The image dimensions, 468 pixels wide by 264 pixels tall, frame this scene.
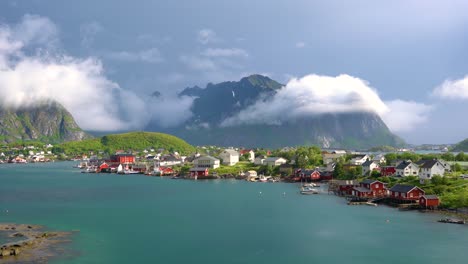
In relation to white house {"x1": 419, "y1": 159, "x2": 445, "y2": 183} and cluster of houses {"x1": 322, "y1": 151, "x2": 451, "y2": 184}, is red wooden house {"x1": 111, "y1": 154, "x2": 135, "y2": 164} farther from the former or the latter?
white house {"x1": 419, "y1": 159, "x2": 445, "y2": 183}

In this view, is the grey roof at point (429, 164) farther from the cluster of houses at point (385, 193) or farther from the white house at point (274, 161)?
the white house at point (274, 161)

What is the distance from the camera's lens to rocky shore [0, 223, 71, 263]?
71.0 feet

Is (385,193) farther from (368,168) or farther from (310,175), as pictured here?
(310,175)

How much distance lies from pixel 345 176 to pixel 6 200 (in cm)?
3838

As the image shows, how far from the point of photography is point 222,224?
30.7m

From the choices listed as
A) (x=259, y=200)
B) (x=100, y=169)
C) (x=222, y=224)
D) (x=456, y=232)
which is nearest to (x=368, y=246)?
(x=456, y=232)

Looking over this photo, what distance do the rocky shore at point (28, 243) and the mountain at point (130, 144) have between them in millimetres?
106147

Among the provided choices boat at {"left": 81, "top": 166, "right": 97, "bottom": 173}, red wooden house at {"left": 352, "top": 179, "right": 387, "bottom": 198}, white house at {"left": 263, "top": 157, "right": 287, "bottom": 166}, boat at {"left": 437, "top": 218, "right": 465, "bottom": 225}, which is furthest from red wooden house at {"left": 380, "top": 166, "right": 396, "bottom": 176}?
boat at {"left": 81, "top": 166, "right": 97, "bottom": 173}

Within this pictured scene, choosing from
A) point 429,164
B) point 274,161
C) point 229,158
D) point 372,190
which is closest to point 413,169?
point 429,164

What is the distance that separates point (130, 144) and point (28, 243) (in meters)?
119

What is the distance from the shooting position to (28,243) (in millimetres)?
24141

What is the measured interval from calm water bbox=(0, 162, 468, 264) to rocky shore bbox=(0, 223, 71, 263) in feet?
3.33

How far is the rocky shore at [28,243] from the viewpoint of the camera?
21.6 metres

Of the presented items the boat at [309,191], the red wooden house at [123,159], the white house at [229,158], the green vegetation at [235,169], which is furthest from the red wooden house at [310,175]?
the red wooden house at [123,159]
